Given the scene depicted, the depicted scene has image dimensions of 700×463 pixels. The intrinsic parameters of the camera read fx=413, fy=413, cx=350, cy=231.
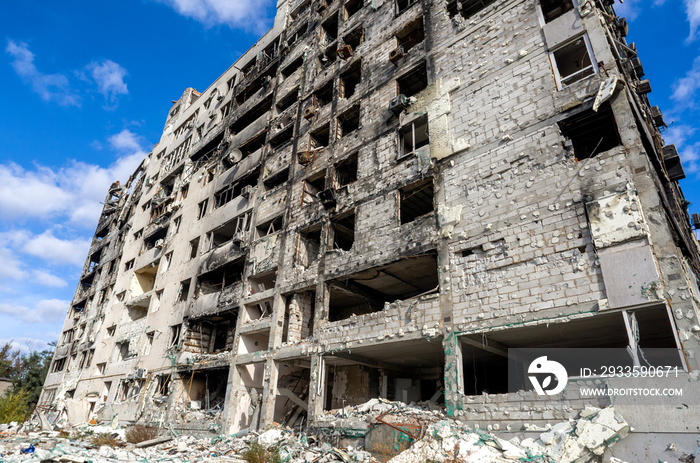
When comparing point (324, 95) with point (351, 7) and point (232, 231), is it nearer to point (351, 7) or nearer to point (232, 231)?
point (351, 7)

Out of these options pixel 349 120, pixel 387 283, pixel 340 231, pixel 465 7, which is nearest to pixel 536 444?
pixel 387 283

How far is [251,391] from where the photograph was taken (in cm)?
1602

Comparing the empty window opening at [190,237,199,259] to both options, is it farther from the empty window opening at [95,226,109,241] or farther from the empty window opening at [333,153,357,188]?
the empty window opening at [95,226,109,241]

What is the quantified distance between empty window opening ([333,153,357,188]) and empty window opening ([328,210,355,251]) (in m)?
1.79

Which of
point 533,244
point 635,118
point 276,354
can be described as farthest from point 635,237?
point 276,354

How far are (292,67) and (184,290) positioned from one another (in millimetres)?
14068

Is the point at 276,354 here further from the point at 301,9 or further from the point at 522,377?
the point at 301,9

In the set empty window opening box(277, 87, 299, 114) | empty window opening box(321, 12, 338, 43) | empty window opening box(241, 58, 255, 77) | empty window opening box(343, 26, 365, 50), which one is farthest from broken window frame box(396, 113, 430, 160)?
empty window opening box(241, 58, 255, 77)

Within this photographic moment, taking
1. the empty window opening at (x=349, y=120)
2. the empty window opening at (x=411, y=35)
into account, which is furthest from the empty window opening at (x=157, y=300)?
the empty window opening at (x=411, y=35)

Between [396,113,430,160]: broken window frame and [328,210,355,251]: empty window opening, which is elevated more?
[396,113,430,160]: broken window frame

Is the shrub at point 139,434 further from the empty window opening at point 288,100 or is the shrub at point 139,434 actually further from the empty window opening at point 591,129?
the empty window opening at point 591,129

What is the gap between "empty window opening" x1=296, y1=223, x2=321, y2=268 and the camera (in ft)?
53.9

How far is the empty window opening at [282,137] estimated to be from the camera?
2155 centimetres

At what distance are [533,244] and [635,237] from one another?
2.02 m
